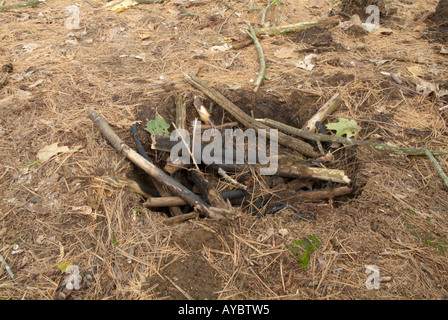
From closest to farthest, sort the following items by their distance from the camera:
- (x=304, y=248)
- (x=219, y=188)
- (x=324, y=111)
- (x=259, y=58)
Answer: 1. (x=304, y=248)
2. (x=219, y=188)
3. (x=324, y=111)
4. (x=259, y=58)

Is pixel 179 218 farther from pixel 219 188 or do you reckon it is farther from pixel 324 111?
pixel 324 111

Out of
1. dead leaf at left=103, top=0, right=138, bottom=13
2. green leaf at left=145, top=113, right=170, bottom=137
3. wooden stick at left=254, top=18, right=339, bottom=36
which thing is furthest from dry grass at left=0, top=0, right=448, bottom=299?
dead leaf at left=103, top=0, right=138, bottom=13

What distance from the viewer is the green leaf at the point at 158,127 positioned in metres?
2.60

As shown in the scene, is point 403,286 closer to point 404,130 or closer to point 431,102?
point 404,130

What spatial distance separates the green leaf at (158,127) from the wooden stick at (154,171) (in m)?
0.31

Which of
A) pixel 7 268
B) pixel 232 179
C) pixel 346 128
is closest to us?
pixel 7 268

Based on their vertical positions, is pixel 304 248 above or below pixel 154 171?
below

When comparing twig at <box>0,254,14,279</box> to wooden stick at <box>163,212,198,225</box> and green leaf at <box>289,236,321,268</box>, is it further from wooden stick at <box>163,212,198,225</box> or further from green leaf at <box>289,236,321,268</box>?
green leaf at <box>289,236,321,268</box>

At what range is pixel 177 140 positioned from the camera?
2.38 m

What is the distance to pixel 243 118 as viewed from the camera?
105 inches

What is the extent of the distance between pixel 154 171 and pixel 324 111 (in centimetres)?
169

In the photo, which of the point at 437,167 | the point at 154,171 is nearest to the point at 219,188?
the point at 154,171

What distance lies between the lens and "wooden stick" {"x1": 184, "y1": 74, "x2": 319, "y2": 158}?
252cm
